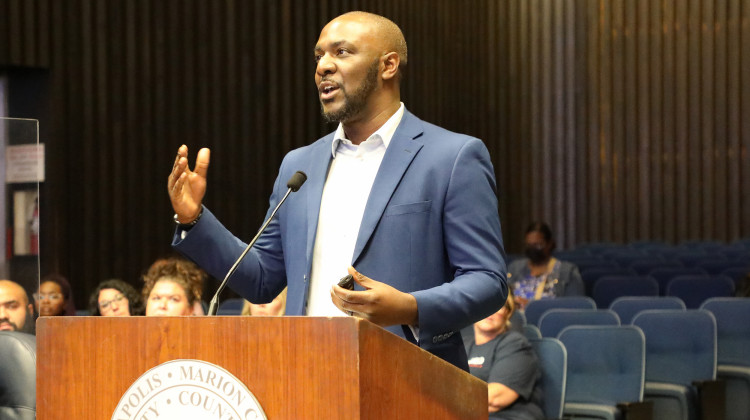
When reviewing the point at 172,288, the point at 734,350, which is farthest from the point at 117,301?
the point at 734,350

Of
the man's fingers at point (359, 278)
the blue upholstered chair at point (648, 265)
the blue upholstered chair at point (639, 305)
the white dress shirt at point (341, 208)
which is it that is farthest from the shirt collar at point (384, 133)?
the blue upholstered chair at point (648, 265)

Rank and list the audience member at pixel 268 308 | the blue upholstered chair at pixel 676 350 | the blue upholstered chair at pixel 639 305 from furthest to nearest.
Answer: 1. the blue upholstered chair at pixel 639 305
2. the blue upholstered chair at pixel 676 350
3. the audience member at pixel 268 308

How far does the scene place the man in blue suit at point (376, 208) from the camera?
189 centimetres

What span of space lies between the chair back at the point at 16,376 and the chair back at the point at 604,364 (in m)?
2.82

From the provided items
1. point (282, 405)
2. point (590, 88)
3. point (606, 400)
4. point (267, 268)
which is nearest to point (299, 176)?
point (267, 268)

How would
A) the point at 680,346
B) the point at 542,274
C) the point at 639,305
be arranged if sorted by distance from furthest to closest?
the point at 542,274 < the point at 639,305 < the point at 680,346

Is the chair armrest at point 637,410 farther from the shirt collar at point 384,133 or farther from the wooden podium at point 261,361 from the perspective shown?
the wooden podium at point 261,361

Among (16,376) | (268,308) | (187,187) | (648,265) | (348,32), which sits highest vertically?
(348,32)

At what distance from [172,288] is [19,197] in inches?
46.9

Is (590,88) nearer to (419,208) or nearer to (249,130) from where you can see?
(249,130)

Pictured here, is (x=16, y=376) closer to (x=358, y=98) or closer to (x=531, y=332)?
(x=358, y=98)

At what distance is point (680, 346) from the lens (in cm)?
530

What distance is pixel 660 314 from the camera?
5414 mm

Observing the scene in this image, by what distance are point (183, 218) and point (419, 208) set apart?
1.45ft
